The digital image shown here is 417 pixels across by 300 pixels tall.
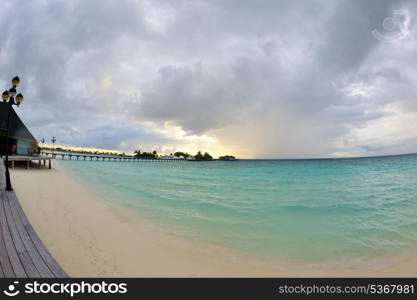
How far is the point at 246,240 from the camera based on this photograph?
6457mm

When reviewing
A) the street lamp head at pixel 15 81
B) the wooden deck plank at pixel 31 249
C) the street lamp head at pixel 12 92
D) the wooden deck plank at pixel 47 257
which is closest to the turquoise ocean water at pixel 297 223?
the wooden deck plank at pixel 47 257

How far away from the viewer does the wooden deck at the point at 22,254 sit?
2697mm

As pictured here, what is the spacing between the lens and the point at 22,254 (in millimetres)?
3102

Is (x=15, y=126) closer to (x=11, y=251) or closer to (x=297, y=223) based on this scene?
(x=11, y=251)

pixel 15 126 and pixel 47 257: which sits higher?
pixel 15 126

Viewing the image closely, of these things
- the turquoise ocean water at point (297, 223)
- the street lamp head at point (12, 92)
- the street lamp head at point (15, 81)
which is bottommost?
the turquoise ocean water at point (297, 223)

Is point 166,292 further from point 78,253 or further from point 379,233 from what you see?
point 379,233

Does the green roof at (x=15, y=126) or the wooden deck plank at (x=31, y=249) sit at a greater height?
the green roof at (x=15, y=126)

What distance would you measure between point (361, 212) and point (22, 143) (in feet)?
128

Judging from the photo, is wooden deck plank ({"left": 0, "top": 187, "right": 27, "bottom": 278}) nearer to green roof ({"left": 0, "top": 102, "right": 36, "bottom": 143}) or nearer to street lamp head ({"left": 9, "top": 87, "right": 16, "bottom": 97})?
street lamp head ({"left": 9, "top": 87, "right": 16, "bottom": 97})

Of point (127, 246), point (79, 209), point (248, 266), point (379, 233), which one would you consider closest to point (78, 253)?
point (127, 246)

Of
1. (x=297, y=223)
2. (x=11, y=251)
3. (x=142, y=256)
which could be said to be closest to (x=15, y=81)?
(x=11, y=251)

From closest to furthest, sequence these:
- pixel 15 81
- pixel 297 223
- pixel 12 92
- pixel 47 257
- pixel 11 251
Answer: pixel 47 257
pixel 11 251
pixel 12 92
pixel 15 81
pixel 297 223

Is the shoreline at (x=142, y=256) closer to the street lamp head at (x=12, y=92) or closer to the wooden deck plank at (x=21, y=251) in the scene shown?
the wooden deck plank at (x=21, y=251)
